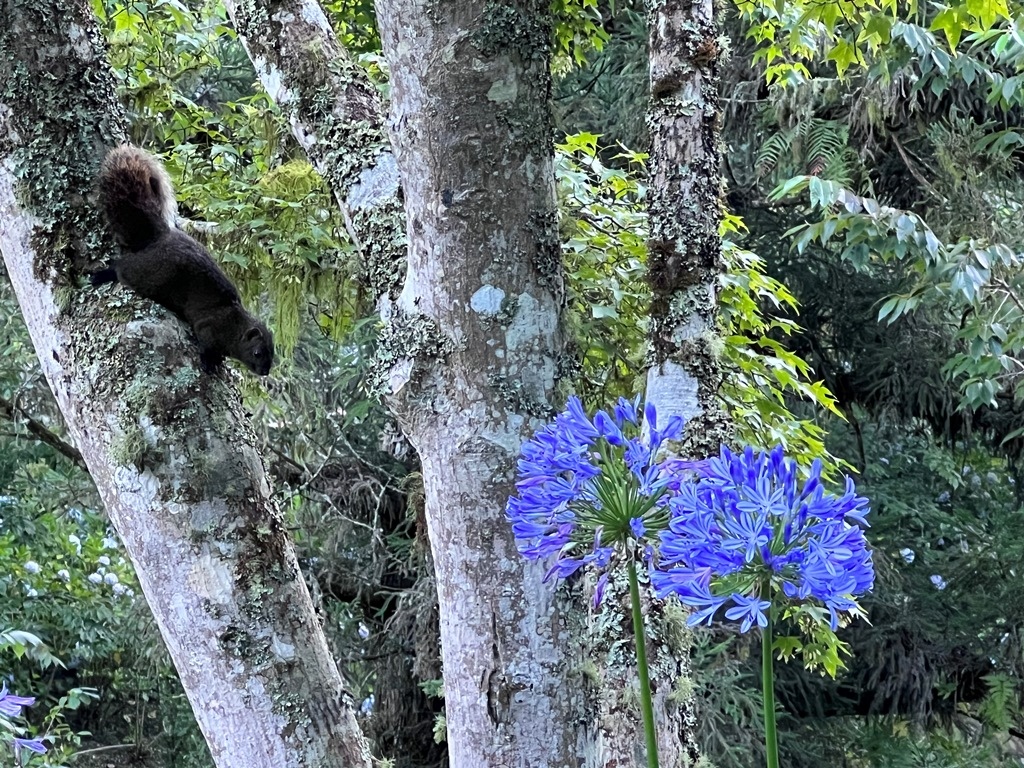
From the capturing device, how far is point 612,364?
2.79 m

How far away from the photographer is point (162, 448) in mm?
1566

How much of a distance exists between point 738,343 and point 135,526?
150cm

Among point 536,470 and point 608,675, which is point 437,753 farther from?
point 536,470

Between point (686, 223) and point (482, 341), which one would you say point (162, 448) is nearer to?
point (482, 341)

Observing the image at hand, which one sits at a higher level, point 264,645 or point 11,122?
point 11,122

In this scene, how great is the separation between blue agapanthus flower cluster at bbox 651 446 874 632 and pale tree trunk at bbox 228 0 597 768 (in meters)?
0.86

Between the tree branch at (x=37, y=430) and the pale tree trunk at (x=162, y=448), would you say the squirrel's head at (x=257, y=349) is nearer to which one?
the pale tree trunk at (x=162, y=448)

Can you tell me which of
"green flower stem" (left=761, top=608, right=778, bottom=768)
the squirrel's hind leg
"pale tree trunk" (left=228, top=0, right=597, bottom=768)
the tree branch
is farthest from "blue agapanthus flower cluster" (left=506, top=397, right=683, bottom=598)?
the tree branch

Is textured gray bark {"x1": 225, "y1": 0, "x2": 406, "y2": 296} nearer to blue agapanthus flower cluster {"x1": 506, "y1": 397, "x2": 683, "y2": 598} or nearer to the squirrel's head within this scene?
the squirrel's head

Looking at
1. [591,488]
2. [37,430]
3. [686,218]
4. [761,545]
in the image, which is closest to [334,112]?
[686,218]

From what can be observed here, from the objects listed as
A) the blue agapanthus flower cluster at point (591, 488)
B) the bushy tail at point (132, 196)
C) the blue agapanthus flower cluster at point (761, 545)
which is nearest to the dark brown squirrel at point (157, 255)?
the bushy tail at point (132, 196)

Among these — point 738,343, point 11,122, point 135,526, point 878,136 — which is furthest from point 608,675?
point 878,136

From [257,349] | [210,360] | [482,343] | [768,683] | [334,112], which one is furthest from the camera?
[257,349]

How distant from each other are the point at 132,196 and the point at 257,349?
111cm
